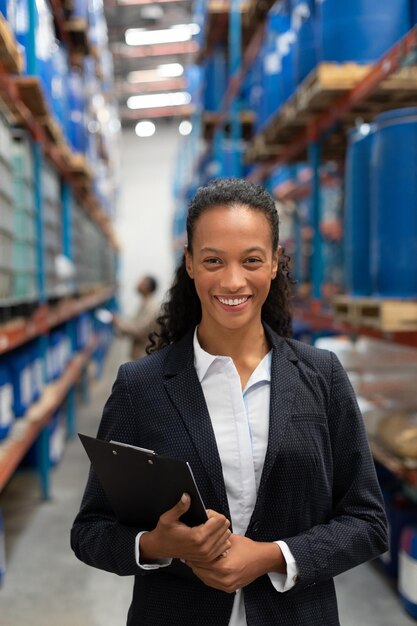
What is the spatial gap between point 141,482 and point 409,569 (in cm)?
233

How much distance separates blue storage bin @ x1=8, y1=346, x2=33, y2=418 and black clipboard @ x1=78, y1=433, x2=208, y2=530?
116 inches

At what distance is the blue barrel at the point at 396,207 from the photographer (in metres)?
2.99

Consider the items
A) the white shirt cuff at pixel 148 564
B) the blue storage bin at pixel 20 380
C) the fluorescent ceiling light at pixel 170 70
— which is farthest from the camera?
the fluorescent ceiling light at pixel 170 70

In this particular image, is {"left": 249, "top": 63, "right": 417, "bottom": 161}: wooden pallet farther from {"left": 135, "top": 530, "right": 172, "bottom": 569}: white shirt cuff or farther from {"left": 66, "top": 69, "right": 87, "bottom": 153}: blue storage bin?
{"left": 135, "top": 530, "right": 172, "bottom": 569}: white shirt cuff

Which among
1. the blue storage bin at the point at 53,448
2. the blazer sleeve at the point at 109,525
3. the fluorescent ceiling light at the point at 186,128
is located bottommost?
the blue storage bin at the point at 53,448

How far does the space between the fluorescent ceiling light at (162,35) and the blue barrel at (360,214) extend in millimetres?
14354

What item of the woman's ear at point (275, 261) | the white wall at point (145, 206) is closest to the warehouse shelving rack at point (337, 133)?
the woman's ear at point (275, 261)

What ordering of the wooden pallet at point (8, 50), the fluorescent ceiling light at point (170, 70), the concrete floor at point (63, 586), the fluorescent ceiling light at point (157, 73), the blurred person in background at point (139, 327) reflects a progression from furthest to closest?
the fluorescent ceiling light at point (157, 73) < the fluorescent ceiling light at point (170, 70) < the blurred person in background at point (139, 327) < the concrete floor at point (63, 586) < the wooden pallet at point (8, 50)

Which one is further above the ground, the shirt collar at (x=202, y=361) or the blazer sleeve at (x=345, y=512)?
the shirt collar at (x=202, y=361)

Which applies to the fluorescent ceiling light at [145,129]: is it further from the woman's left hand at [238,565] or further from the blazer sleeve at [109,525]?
the woman's left hand at [238,565]

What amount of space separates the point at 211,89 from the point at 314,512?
876cm

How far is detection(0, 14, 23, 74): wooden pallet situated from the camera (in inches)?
119

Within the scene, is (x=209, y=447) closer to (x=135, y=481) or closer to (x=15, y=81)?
(x=135, y=481)

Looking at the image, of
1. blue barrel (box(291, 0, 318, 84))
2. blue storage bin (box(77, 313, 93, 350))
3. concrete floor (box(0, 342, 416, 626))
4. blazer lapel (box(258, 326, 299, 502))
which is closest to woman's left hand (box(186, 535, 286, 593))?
blazer lapel (box(258, 326, 299, 502))
